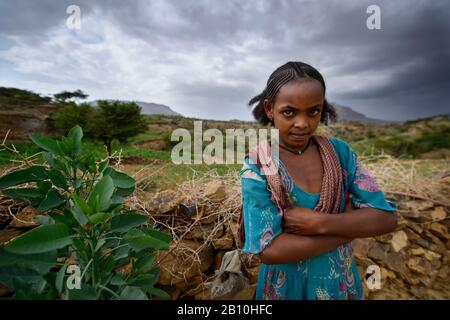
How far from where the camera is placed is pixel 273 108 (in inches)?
50.8

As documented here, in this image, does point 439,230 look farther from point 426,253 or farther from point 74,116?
point 74,116

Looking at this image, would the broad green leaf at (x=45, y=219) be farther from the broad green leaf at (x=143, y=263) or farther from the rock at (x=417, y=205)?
→ the rock at (x=417, y=205)

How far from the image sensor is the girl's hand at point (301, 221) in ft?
3.65

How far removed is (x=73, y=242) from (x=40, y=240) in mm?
74

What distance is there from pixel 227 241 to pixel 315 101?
137 cm

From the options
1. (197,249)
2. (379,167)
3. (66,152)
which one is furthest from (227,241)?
(379,167)

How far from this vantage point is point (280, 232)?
3.78ft

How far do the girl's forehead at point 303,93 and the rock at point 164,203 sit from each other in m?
1.33

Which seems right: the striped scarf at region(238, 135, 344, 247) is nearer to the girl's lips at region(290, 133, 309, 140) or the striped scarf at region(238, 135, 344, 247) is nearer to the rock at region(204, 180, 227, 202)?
the girl's lips at region(290, 133, 309, 140)

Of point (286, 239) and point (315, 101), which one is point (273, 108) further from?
point (286, 239)

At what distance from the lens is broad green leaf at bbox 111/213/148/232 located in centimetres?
93
